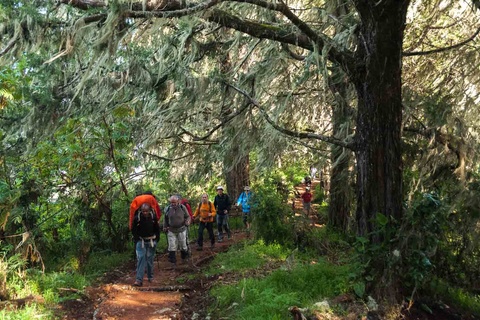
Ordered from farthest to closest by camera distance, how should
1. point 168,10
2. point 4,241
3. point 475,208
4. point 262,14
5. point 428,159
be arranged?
Result: 1. point 4,241
2. point 262,14
3. point 428,159
4. point 475,208
5. point 168,10

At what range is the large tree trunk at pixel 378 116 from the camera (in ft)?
18.9

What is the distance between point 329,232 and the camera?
36.2 ft

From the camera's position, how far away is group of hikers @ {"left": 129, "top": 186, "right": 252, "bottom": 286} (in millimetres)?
8180

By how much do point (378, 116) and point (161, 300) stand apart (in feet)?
15.0

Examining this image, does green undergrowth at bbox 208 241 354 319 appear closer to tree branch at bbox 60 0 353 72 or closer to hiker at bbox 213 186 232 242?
tree branch at bbox 60 0 353 72

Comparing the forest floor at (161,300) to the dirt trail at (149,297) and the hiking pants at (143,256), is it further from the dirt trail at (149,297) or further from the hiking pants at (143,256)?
the hiking pants at (143,256)

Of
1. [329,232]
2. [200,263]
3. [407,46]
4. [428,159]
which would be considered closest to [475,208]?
[428,159]

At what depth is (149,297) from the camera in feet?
24.7

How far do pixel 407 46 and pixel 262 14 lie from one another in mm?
3213

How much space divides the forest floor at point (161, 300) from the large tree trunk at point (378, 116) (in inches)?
55.8

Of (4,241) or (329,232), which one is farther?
(329,232)

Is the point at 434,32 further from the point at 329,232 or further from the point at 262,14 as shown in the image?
the point at 329,232

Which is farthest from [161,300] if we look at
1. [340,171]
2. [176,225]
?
[340,171]

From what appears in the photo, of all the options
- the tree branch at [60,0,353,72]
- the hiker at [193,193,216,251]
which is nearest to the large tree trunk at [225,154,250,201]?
the hiker at [193,193,216,251]
